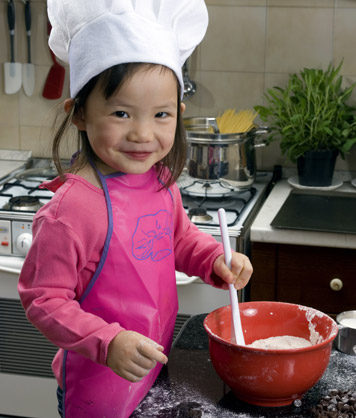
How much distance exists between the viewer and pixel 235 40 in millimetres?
2670

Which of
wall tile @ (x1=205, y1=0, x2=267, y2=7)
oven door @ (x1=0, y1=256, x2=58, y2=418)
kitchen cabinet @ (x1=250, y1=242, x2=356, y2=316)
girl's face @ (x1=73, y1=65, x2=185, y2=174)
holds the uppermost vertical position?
wall tile @ (x1=205, y1=0, x2=267, y2=7)

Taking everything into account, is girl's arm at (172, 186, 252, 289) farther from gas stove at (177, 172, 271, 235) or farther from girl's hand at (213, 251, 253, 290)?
gas stove at (177, 172, 271, 235)

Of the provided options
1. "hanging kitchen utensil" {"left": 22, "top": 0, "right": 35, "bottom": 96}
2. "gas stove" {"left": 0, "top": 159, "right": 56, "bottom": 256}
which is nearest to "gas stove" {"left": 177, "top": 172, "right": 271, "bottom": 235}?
"gas stove" {"left": 0, "top": 159, "right": 56, "bottom": 256}

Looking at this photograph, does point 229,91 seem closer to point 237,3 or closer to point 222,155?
point 237,3

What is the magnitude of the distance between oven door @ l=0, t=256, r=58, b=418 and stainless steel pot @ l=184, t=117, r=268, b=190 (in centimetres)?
63

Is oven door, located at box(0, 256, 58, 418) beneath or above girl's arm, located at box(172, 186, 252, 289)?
beneath

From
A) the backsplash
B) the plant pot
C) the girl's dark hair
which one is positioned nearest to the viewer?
the girl's dark hair

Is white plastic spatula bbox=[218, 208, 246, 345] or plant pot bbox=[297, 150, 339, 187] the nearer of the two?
white plastic spatula bbox=[218, 208, 246, 345]

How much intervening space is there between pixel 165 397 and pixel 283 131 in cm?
144

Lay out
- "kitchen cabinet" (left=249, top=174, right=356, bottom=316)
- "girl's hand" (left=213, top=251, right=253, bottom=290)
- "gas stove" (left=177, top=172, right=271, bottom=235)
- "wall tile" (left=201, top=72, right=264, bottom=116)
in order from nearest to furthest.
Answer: "girl's hand" (left=213, top=251, right=253, bottom=290)
"kitchen cabinet" (left=249, top=174, right=356, bottom=316)
"gas stove" (left=177, top=172, right=271, bottom=235)
"wall tile" (left=201, top=72, right=264, bottom=116)

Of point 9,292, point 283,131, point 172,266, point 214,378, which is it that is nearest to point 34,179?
point 9,292

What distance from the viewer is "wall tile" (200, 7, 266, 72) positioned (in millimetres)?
2635

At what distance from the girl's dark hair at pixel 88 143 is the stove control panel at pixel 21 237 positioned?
100 cm

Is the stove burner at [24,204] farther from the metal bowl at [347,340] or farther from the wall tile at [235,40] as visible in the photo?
the metal bowl at [347,340]
